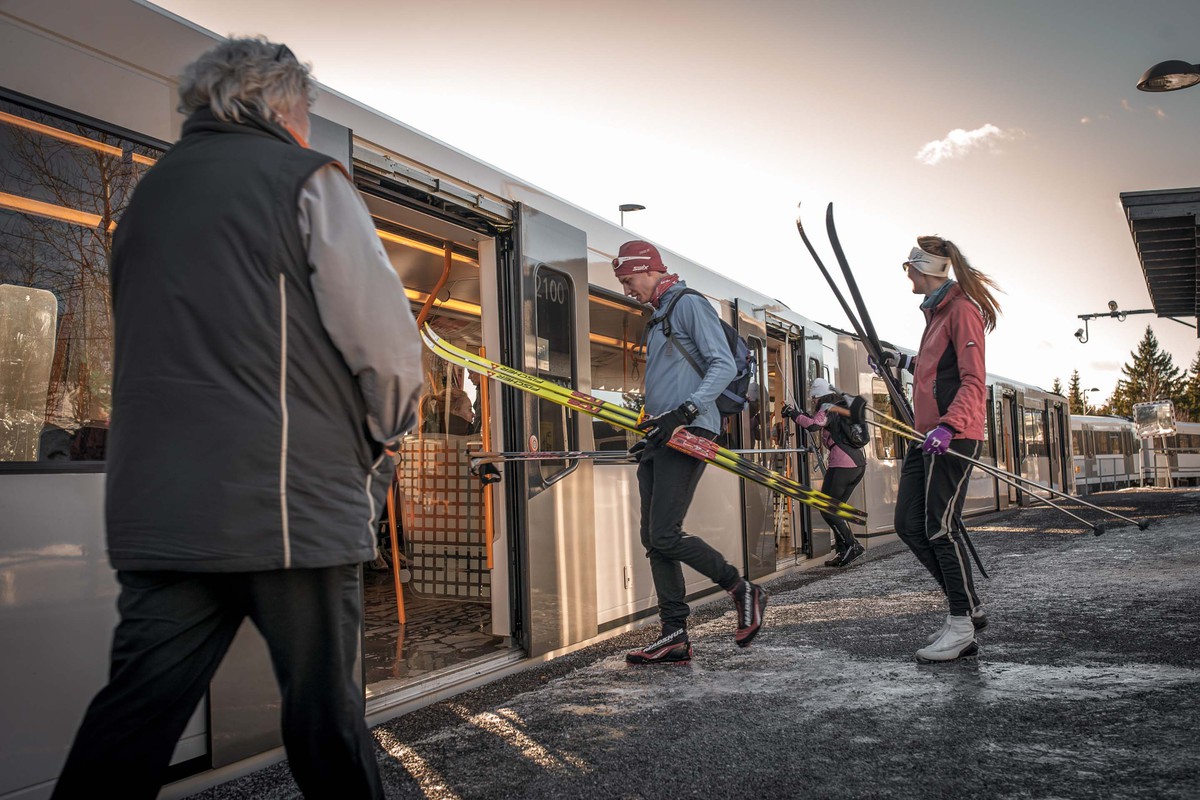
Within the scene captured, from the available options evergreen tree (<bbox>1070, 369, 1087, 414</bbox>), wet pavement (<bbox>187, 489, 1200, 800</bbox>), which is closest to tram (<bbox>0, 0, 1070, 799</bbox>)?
wet pavement (<bbox>187, 489, 1200, 800</bbox>)

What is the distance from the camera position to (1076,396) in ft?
358

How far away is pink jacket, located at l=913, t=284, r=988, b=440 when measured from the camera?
4.27m

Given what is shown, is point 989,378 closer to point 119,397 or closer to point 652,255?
point 652,255

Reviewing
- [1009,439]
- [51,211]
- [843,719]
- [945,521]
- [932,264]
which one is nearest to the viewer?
[51,211]

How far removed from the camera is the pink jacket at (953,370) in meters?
4.27

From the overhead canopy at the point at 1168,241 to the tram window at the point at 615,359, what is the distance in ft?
→ 18.8

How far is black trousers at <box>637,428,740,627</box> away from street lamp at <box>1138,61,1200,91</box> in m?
6.79

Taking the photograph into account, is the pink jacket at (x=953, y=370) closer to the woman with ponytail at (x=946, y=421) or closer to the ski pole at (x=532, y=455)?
the woman with ponytail at (x=946, y=421)

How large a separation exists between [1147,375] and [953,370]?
98718 millimetres

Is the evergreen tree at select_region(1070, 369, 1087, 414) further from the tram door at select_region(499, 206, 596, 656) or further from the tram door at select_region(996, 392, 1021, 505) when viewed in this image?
the tram door at select_region(499, 206, 596, 656)

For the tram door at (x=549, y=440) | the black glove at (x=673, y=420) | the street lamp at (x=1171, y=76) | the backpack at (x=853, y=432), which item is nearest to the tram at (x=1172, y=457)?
the street lamp at (x=1171, y=76)

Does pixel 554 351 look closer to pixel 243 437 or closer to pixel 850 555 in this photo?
pixel 243 437

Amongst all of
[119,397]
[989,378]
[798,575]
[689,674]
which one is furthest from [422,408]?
[989,378]

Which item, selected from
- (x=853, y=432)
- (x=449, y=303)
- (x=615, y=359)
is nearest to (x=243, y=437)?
(x=615, y=359)
